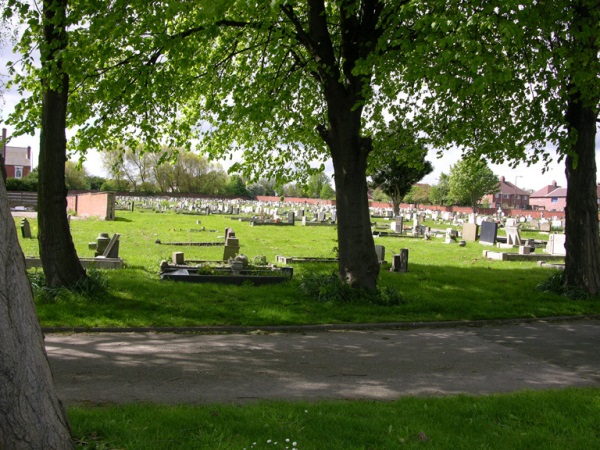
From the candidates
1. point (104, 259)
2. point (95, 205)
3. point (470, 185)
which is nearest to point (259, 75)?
point (104, 259)

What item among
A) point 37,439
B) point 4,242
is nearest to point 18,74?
point 4,242

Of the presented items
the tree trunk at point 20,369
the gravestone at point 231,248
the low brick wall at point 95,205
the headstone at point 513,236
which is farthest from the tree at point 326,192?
the tree trunk at point 20,369

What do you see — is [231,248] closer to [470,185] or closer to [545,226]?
[545,226]

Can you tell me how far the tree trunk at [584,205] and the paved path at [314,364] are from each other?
11.2 ft

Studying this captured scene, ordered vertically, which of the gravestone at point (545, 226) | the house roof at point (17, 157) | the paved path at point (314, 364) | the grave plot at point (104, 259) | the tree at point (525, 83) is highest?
the house roof at point (17, 157)

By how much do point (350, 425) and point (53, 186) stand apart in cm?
777

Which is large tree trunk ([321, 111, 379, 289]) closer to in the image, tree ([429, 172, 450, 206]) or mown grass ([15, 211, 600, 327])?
mown grass ([15, 211, 600, 327])

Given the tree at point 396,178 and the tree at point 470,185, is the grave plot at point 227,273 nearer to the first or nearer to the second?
the tree at point 396,178

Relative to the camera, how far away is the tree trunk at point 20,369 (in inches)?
116

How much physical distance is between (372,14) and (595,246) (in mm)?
7574

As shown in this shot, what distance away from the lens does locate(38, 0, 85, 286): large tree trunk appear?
31.1 ft

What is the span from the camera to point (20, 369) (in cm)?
302

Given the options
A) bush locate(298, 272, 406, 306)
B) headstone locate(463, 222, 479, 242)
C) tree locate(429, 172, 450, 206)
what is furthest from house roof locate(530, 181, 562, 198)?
bush locate(298, 272, 406, 306)

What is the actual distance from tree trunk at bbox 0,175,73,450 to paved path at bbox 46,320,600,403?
206 cm
